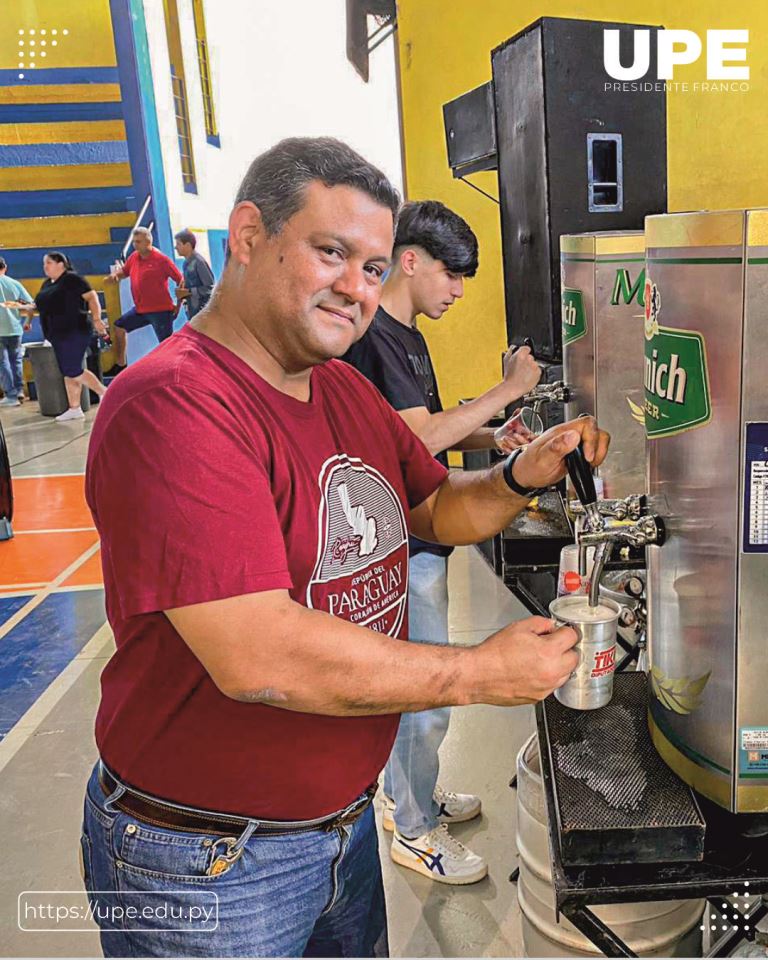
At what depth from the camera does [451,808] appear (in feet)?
7.59

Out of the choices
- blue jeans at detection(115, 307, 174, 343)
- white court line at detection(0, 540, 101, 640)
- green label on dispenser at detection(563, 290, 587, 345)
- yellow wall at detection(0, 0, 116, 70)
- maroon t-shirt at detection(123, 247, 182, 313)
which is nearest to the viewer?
green label on dispenser at detection(563, 290, 587, 345)

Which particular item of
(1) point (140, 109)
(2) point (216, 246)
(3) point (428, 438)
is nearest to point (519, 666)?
(3) point (428, 438)

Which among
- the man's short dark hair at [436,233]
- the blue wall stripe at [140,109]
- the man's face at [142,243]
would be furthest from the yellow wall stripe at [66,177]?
the man's short dark hair at [436,233]

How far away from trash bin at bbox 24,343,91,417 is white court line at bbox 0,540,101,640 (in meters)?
4.15

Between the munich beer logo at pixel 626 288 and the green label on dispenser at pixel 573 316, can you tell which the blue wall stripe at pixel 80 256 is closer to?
the green label on dispenser at pixel 573 316

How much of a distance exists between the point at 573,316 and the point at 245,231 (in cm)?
92

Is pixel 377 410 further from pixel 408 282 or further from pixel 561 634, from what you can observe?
pixel 408 282

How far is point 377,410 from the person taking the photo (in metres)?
1.25

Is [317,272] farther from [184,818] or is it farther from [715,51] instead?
[715,51]

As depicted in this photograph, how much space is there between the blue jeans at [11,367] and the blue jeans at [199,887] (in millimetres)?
9016

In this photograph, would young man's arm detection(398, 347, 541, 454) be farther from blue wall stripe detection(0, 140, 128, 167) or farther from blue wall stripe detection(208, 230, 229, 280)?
blue wall stripe detection(0, 140, 128, 167)

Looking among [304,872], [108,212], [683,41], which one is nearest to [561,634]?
[304,872]

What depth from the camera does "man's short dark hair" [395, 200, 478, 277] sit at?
2.08 m

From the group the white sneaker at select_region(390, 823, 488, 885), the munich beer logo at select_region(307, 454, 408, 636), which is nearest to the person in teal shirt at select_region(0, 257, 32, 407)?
the white sneaker at select_region(390, 823, 488, 885)
